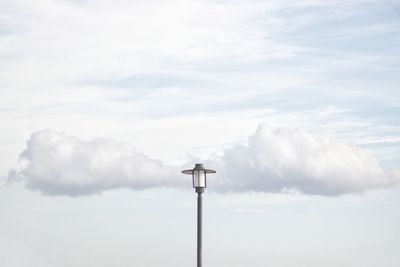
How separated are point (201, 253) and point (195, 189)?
224cm

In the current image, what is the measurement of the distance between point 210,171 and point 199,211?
1.43m

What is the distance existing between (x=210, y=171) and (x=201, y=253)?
2847 millimetres

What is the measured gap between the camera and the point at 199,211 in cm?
14412

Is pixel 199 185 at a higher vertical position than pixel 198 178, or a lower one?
lower

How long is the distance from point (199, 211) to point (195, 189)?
2.65 feet

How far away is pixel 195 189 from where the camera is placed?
144 meters

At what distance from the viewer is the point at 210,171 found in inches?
5674

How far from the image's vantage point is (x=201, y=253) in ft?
472

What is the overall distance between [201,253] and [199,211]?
4.77 ft
